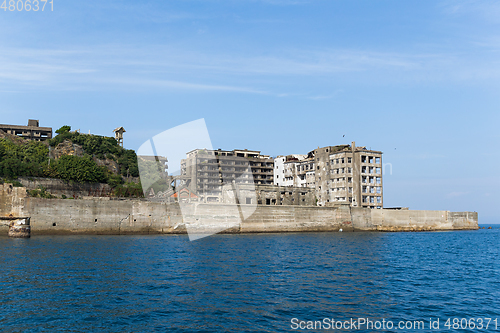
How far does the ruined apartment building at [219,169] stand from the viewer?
134 m

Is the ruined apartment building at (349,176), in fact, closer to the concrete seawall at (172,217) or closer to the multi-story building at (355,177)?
the multi-story building at (355,177)

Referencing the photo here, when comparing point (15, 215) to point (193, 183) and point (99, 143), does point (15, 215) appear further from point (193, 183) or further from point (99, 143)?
point (193, 183)

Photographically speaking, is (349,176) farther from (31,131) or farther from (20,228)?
(31,131)

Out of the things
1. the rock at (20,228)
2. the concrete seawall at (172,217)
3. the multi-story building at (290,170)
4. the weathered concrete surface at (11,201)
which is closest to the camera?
the rock at (20,228)

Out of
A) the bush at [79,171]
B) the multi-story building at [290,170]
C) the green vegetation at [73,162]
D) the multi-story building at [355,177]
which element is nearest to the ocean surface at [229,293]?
the green vegetation at [73,162]

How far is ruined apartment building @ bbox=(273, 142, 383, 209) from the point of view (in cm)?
9931

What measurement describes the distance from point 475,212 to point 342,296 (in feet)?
344

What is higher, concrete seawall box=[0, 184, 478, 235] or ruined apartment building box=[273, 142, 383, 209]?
ruined apartment building box=[273, 142, 383, 209]

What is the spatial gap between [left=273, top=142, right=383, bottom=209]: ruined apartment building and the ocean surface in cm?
6630

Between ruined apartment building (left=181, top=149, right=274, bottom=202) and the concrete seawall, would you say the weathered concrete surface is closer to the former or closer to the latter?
the concrete seawall

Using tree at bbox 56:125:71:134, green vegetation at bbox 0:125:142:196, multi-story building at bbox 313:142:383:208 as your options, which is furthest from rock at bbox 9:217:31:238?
multi-story building at bbox 313:142:383:208

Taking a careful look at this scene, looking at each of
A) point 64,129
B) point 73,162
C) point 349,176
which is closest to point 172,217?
point 73,162

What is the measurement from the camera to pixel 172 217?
66750 mm

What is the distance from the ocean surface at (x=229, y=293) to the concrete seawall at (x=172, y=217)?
26.0m
